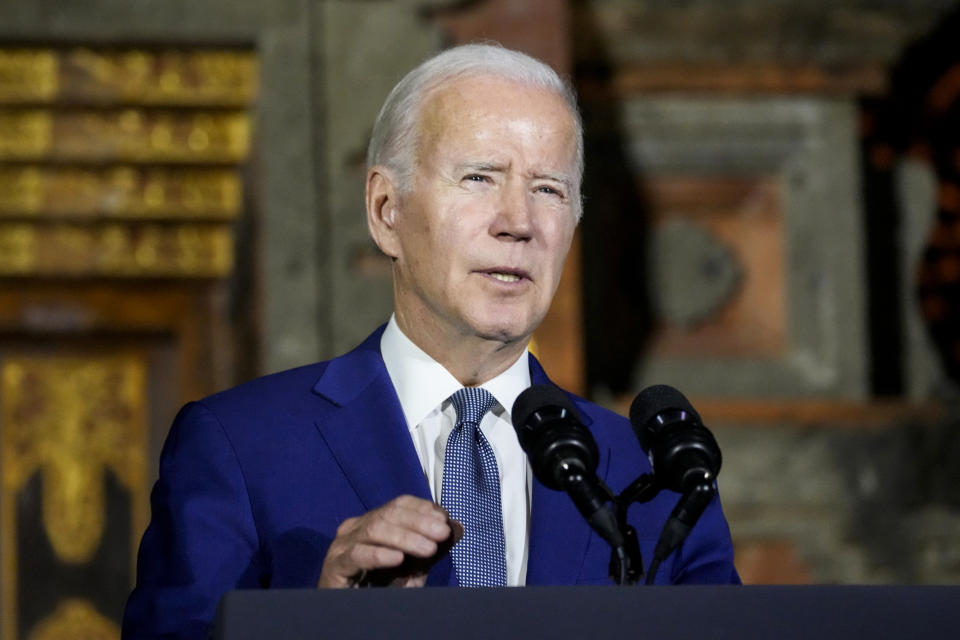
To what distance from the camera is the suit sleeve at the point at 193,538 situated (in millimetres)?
1339

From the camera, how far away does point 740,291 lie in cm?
414

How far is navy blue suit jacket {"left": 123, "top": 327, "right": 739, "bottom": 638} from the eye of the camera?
1.37 meters

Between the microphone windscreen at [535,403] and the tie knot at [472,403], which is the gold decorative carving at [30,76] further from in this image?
the microphone windscreen at [535,403]

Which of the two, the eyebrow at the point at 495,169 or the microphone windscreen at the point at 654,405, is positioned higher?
the eyebrow at the point at 495,169

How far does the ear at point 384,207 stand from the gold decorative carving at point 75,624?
311cm

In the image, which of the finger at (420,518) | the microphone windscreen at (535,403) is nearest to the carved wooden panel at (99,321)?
the microphone windscreen at (535,403)

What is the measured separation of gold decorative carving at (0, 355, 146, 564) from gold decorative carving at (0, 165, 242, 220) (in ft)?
2.05

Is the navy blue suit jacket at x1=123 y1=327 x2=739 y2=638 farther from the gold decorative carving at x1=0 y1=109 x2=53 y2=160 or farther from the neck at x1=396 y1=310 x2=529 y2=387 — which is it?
the gold decorative carving at x1=0 y1=109 x2=53 y2=160

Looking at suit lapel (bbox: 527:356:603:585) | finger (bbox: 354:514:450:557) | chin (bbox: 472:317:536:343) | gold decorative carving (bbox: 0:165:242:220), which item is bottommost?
suit lapel (bbox: 527:356:603:585)

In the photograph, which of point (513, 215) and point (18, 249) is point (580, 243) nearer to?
point (18, 249)

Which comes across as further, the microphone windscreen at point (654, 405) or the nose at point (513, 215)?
the nose at point (513, 215)

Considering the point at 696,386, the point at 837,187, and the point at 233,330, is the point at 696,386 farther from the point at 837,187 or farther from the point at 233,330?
the point at 233,330

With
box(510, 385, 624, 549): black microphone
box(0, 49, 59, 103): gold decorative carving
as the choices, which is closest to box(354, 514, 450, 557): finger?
box(510, 385, 624, 549): black microphone

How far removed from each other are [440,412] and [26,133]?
2.60 m
